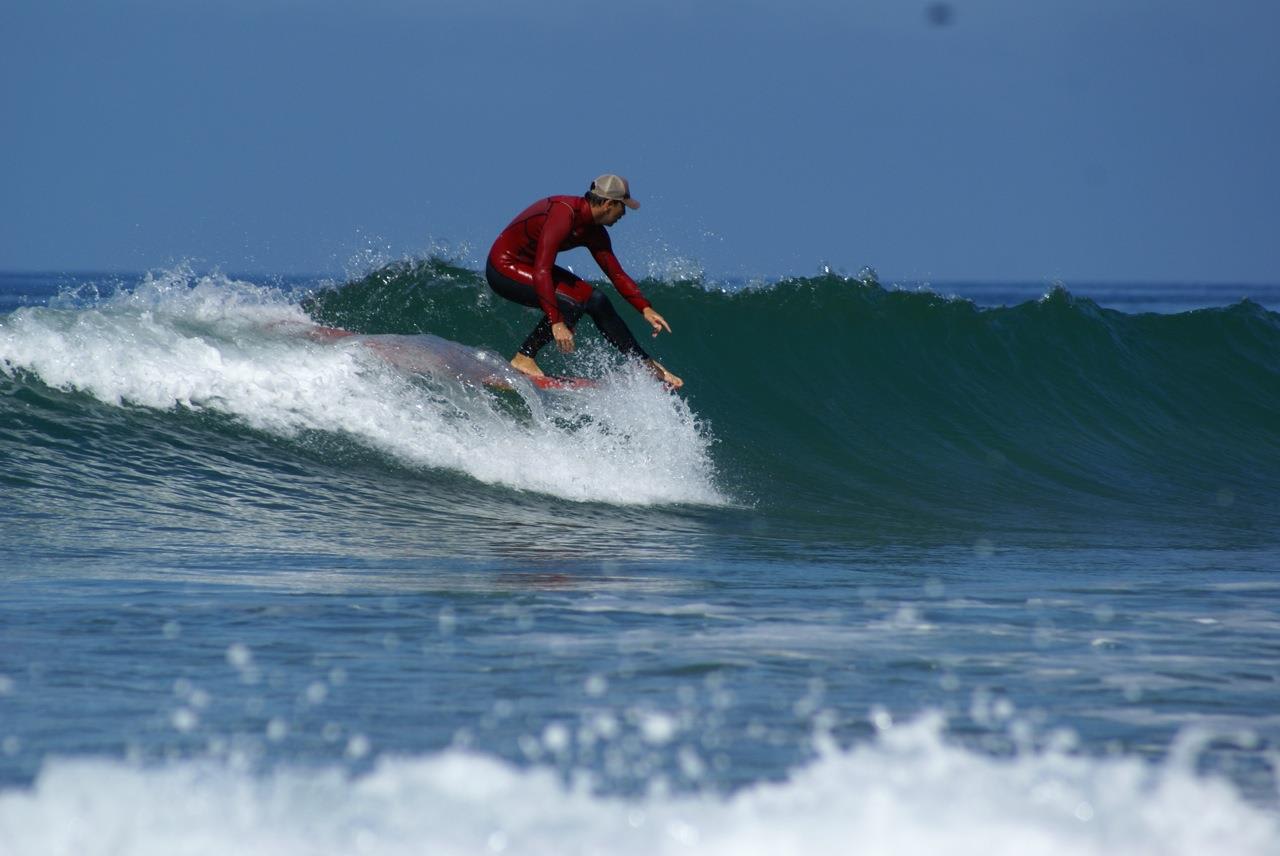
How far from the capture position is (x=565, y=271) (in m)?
8.88

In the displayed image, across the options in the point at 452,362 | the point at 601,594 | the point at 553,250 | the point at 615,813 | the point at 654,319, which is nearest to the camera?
the point at 615,813

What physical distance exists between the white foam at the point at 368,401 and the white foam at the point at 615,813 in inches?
201

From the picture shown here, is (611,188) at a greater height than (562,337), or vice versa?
(611,188)

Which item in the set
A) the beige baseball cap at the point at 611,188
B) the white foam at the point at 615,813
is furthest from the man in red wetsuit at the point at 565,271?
the white foam at the point at 615,813

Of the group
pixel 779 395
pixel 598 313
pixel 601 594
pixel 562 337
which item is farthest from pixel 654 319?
pixel 779 395

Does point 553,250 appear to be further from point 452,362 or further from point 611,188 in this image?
point 452,362

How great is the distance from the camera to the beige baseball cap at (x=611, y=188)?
8219 mm

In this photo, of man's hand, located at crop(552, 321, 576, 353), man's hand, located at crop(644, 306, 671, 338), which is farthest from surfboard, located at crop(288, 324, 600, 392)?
man's hand, located at crop(552, 321, 576, 353)

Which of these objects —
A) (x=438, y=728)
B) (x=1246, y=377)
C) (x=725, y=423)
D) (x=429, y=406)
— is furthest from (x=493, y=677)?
(x=1246, y=377)

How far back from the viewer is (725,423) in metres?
11.4

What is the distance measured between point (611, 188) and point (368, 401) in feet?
7.39

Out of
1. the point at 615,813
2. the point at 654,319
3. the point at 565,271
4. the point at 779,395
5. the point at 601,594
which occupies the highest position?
the point at 565,271

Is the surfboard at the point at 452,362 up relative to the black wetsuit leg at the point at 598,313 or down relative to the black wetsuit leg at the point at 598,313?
down

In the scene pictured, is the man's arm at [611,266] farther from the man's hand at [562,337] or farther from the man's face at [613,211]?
the man's hand at [562,337]
